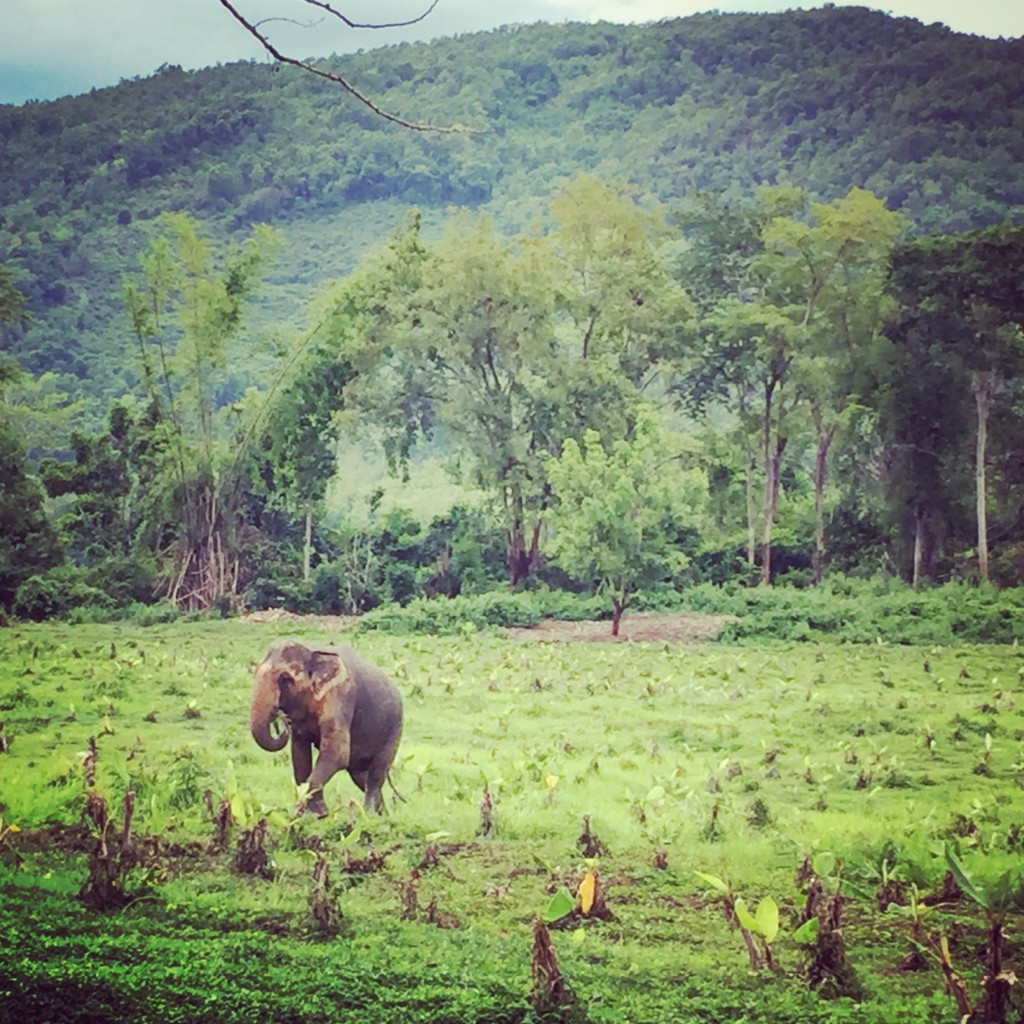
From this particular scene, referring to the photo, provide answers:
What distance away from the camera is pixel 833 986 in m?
2.87

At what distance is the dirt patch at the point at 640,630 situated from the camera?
564 cm

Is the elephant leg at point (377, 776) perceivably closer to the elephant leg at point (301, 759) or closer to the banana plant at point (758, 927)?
the elephant leg at point (301, 759)

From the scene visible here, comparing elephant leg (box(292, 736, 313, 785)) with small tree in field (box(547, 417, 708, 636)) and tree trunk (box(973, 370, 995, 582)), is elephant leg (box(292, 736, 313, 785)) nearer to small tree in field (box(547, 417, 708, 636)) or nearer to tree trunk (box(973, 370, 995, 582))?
small tree in field (box(547, 417, 708, 636))

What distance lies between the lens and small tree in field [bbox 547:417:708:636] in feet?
20.4

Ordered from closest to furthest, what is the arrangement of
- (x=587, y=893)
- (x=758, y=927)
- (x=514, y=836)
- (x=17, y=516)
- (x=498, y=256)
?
(x=758, y=927), (x=587, y=893), (x=514, y=836), (x=17, y=516), (x=498, y=256)

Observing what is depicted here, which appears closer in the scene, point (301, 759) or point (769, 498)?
point (301, 759)

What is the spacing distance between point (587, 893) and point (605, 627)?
9.65 ft

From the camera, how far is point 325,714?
407 centimetres

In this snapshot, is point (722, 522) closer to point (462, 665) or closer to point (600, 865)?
point (462, 665)

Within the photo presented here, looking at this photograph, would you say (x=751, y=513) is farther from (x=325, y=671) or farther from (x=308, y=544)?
(x=325, y=671)

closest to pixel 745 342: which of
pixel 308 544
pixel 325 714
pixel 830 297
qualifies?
pixel 830 297

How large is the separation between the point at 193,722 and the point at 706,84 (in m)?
3.43

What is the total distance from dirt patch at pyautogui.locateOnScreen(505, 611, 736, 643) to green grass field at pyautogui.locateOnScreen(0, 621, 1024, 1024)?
880 millimetres

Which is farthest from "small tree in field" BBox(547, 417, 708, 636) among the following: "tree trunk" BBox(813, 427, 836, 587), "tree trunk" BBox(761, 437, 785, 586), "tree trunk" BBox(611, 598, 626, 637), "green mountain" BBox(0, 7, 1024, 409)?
"green mountain" BBox(0, 7, 1024, 409)
